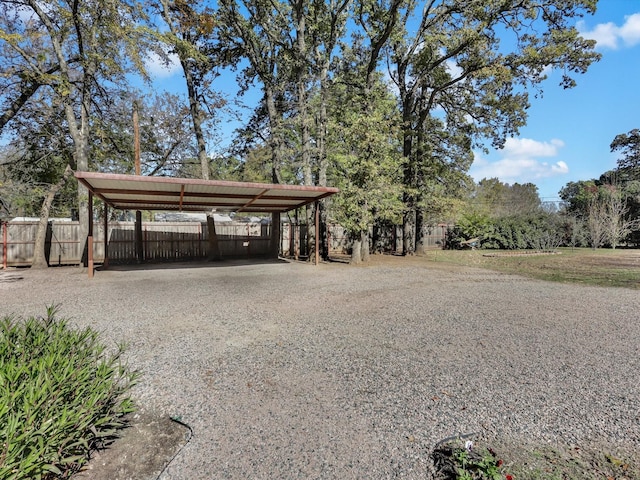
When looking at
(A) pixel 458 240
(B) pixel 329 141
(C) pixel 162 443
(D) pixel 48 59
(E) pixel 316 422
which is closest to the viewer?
(C) pixel 162 443

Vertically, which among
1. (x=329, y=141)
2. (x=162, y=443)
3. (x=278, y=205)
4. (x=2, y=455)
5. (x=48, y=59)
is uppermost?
(x=48, y=59)

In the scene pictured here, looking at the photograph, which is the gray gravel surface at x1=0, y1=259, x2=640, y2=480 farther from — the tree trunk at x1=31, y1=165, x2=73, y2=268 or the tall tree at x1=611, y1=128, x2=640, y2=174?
the tall tree at x1=611, y1=128, x2=640, y2=174

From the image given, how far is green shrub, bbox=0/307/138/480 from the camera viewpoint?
1.46 m

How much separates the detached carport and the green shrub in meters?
6.55

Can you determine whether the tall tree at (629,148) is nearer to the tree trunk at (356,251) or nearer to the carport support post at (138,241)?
the tree trunk at (356,251)

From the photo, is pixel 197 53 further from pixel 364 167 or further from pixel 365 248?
pixel 365 248

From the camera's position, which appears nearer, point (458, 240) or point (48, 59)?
point (48, 59)

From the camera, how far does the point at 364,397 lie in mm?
2834

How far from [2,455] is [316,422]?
5.81 feet

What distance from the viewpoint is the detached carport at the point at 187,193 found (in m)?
8.53

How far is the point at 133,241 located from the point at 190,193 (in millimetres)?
5580

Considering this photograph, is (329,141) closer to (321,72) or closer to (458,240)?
(321,72)

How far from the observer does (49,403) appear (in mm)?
1679

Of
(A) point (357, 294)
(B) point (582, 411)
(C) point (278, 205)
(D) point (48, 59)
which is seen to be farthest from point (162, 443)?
(D) point (48, 59)
